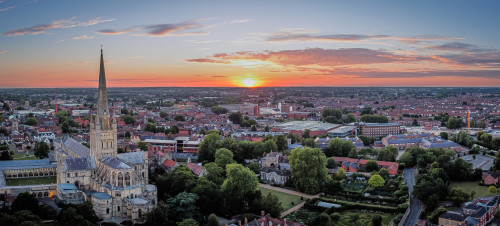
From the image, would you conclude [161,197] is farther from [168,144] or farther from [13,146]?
[13,146]

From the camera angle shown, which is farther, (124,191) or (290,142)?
(290,142)

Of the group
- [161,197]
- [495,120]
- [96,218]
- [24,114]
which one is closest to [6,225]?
[96,218]

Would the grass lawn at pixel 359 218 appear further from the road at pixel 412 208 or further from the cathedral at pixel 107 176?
the cathedral at pixel 107 176

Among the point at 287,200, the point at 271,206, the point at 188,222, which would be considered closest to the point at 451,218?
the point at 271,206

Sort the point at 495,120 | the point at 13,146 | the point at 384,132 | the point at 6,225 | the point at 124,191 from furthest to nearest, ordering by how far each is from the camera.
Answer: the point at 495,120 < the point at 384,132 < the point at 13,146 < the point at 124,191 < the point at 6,225

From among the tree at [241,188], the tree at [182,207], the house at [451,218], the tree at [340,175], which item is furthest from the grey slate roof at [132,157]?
the house at [451,218]

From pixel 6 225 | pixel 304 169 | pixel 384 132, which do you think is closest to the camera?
pixel 6 225
